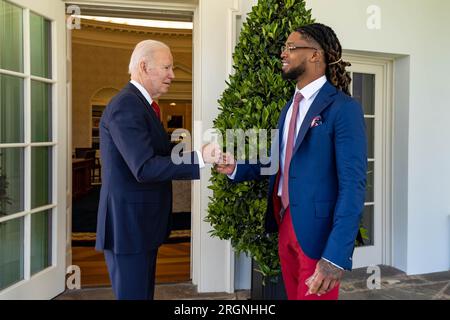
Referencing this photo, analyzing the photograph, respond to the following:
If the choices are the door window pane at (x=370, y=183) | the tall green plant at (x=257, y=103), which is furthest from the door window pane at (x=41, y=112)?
the door window pane at (x=370, y=183)

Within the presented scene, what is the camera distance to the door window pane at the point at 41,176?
282 cm

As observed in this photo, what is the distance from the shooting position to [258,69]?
236cm

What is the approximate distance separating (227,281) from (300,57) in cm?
210

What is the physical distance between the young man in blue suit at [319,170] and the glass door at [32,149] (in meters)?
1.87

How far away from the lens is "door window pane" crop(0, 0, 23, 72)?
2.55 meters

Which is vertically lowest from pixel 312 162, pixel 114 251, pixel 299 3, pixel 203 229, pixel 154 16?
pixel 203 229

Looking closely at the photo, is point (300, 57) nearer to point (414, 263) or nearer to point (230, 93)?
point (230, 93)

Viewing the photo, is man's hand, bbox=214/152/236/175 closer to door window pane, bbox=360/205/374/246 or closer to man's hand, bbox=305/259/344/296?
man's hand, bbox=305/259/344/296

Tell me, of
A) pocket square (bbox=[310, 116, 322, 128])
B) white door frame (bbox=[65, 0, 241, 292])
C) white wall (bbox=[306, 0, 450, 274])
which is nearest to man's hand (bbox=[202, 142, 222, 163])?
pocket square (bbox=[310, 116, 322, 128])

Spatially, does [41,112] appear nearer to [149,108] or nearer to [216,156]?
[149,108]

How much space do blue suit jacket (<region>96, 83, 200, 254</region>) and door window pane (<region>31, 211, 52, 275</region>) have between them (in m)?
1.44

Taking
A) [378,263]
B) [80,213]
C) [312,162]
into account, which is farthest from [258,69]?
[80,213]

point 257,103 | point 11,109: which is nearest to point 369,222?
point 257,103

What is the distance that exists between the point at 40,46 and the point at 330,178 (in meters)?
2.36
